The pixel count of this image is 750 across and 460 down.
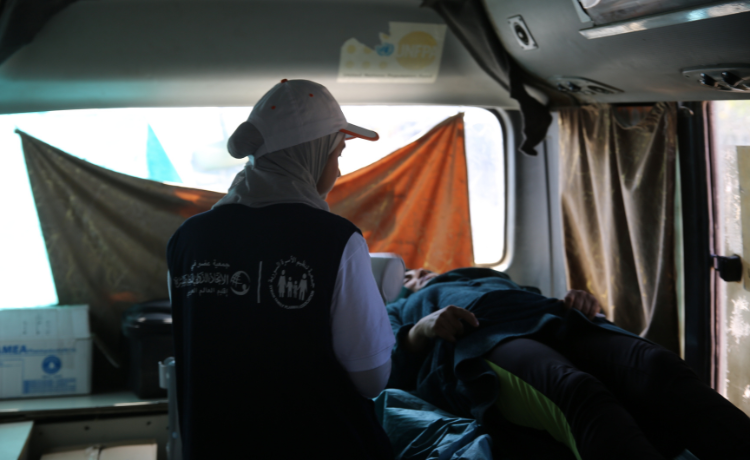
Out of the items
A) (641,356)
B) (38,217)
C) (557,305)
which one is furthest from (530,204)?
(38,217)

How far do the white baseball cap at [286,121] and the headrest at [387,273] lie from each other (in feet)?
4.14

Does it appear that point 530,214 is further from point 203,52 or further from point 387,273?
point 203,52

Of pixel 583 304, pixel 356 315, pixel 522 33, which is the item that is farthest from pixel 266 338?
pixel 522 33

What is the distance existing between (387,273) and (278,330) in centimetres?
149

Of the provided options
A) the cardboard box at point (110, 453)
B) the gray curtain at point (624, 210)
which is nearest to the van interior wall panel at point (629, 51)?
the gray curtain at point (624, 210)

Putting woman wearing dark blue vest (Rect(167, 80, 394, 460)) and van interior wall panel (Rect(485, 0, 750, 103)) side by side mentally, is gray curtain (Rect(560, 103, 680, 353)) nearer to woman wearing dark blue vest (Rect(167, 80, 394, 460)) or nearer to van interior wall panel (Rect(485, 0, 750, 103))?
van interior wall panel (Rect(485, 0, 750, 103))

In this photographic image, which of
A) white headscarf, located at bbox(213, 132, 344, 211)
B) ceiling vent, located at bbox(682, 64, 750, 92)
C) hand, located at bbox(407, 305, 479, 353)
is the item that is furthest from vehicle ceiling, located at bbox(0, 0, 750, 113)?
white headscarf, located at bbox(213, 132, 344, 211)

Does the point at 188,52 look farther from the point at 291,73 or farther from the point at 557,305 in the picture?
the point at 557,305

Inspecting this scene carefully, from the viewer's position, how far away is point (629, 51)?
1902 mm

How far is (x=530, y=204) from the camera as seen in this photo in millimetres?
3387

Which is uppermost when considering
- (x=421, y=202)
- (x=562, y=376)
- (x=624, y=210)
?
(x=421, y=202)

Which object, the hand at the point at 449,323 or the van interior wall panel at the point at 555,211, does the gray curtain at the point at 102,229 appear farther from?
the van interior wall panel at the point at 555,211

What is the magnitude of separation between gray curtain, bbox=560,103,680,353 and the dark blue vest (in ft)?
6.17

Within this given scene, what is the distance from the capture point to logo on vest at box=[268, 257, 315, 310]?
1126mm
